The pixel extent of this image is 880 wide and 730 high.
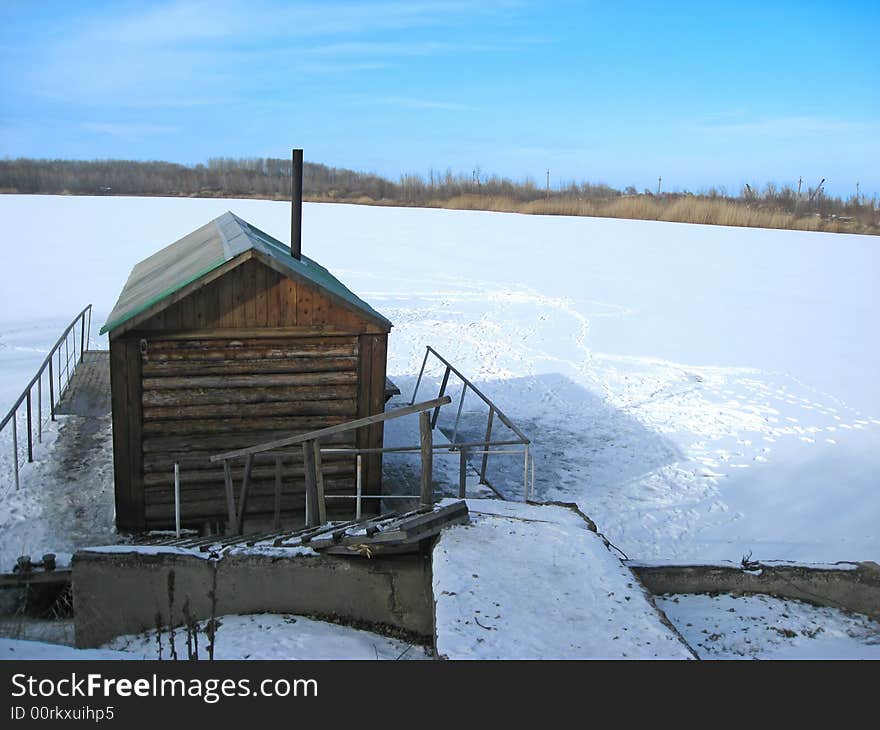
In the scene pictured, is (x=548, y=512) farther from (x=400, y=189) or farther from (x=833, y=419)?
(x=400, y=189)

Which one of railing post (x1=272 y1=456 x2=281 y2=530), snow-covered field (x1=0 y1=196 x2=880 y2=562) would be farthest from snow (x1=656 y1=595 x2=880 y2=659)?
railing post (x1=272 y1=456 x2=281 y2=530)

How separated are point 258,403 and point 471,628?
15.7 feet

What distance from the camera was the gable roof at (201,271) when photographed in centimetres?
888

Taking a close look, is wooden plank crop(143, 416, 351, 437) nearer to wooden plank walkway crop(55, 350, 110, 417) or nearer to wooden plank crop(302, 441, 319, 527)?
wooden plank crop(302, 441, 319, 527)

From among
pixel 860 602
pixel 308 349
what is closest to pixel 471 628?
pixel 860 602

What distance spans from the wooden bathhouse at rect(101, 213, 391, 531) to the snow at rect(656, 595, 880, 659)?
4.17 m

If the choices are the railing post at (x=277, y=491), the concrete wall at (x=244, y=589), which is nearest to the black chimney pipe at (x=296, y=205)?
the railing post at (x=277, y=491)

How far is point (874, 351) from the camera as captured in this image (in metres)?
20.7

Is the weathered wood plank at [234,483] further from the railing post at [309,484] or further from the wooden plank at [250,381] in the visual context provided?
the railing post at [309,484]

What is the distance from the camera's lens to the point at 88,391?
14.2 meters

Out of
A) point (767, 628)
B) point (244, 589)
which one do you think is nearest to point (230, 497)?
point (244, 589)

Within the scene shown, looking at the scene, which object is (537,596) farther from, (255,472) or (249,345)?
(249,345)

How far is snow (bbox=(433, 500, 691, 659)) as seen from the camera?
208 inches

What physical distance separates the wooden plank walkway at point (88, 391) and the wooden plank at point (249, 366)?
4.41 metres
